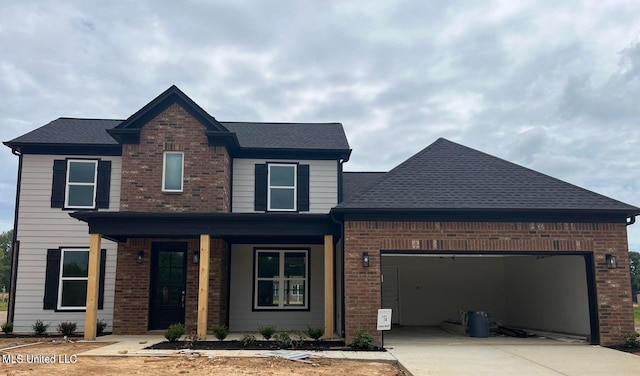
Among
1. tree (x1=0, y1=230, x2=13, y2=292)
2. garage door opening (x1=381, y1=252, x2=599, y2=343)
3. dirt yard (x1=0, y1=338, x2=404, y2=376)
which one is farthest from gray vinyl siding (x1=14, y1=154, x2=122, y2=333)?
tree (x1=0, y1=230, x2=13, y2=292)

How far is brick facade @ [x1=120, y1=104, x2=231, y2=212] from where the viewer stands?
14.6 metres

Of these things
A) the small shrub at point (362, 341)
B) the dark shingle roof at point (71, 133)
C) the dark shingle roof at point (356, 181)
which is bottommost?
the small shrub at point (362, 341)

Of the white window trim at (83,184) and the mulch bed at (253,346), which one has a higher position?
the white window trim at (83,184)

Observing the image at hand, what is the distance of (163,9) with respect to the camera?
13281 millimetres

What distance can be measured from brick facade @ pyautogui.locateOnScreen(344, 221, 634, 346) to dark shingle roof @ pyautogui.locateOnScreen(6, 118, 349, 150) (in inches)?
186

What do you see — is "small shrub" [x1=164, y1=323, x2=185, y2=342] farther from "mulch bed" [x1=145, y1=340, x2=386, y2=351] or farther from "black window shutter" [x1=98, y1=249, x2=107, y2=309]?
"black window shutter" [x1=98, y1=249, x2=107, y2=309]

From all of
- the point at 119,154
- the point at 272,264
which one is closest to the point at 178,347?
the point at 272,264

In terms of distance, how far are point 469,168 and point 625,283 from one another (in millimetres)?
4536

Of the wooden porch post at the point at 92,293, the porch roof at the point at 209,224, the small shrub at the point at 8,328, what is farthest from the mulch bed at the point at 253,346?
the small shrub at the point at 8,328

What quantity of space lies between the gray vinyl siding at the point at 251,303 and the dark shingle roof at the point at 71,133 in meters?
5.27

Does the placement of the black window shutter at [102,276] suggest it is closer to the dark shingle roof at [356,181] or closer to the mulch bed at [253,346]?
the mulch bed at [253,346]

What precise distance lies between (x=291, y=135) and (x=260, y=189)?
2.50m

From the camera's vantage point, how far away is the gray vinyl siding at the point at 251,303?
15.4m

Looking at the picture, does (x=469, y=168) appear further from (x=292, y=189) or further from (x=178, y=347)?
(x=178, y=347)
